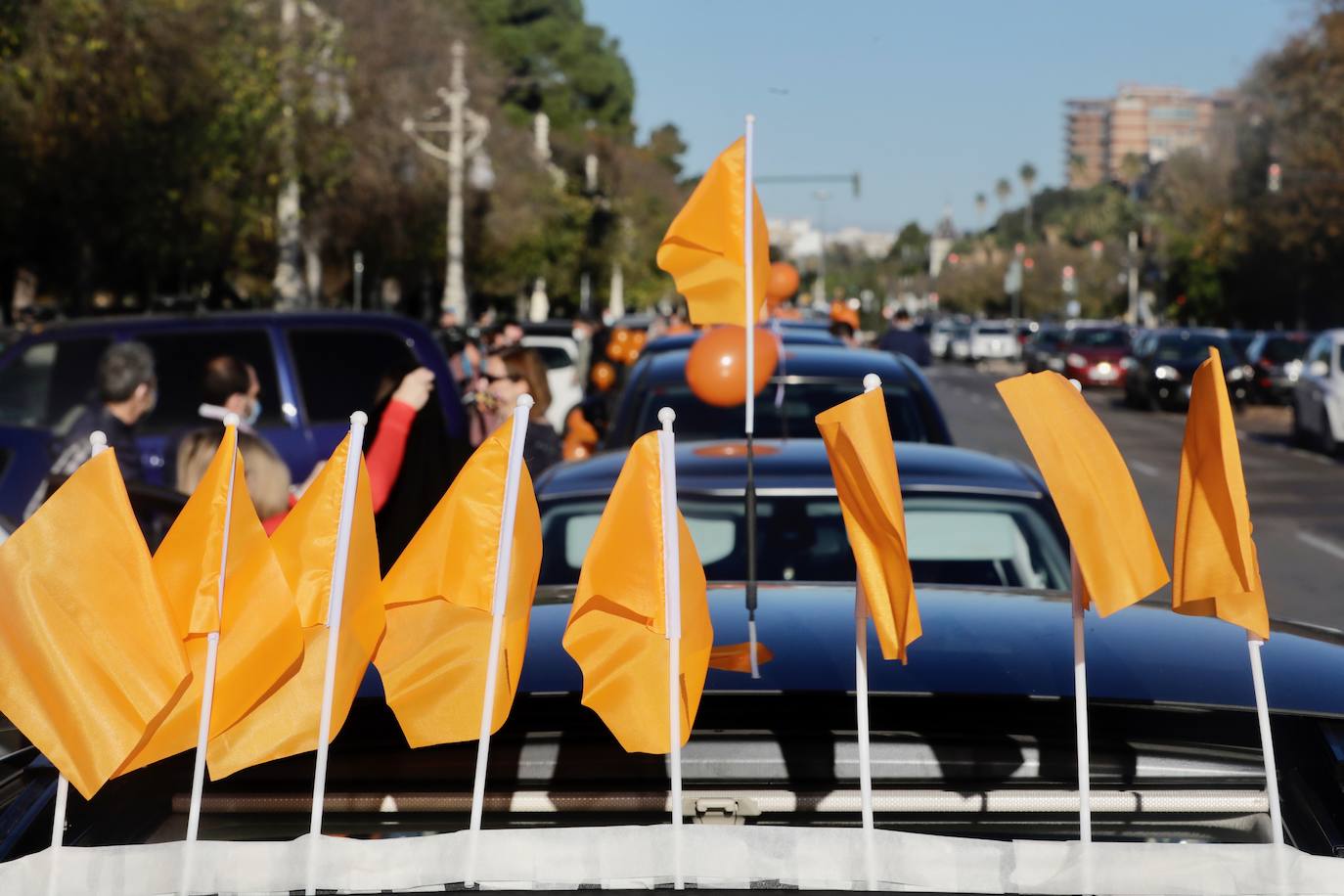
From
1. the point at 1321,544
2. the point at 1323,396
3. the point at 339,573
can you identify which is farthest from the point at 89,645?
the point at 1323,396

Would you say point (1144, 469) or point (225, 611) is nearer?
point (225, 611)

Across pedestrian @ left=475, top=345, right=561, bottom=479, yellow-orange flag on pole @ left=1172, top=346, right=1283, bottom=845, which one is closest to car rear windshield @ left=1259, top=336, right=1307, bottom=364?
pedestrian @ left=475, top=345, right=561, bottom=479

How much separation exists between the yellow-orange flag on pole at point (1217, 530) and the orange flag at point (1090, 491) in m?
0.06

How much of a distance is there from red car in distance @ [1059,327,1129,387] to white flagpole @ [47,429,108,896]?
150 ft

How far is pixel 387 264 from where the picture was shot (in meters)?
58.5

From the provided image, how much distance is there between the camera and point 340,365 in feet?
38.5

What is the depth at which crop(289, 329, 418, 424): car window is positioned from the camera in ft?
38.2

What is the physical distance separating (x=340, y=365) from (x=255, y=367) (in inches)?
20.1

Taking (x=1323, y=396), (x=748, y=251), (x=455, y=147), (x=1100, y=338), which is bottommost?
(x=1100, y=338)

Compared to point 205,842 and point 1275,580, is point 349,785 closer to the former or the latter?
point 205,842

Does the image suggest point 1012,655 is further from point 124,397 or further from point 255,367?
point 255,367

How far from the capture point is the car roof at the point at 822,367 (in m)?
9.29

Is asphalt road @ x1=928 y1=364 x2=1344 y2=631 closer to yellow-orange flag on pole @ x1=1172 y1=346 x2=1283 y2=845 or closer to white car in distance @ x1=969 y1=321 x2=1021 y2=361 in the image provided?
yellow-orange flag on pole @ x1=1172 y1=346 x2=1283 y2=845

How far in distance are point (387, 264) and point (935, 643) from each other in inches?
2223
